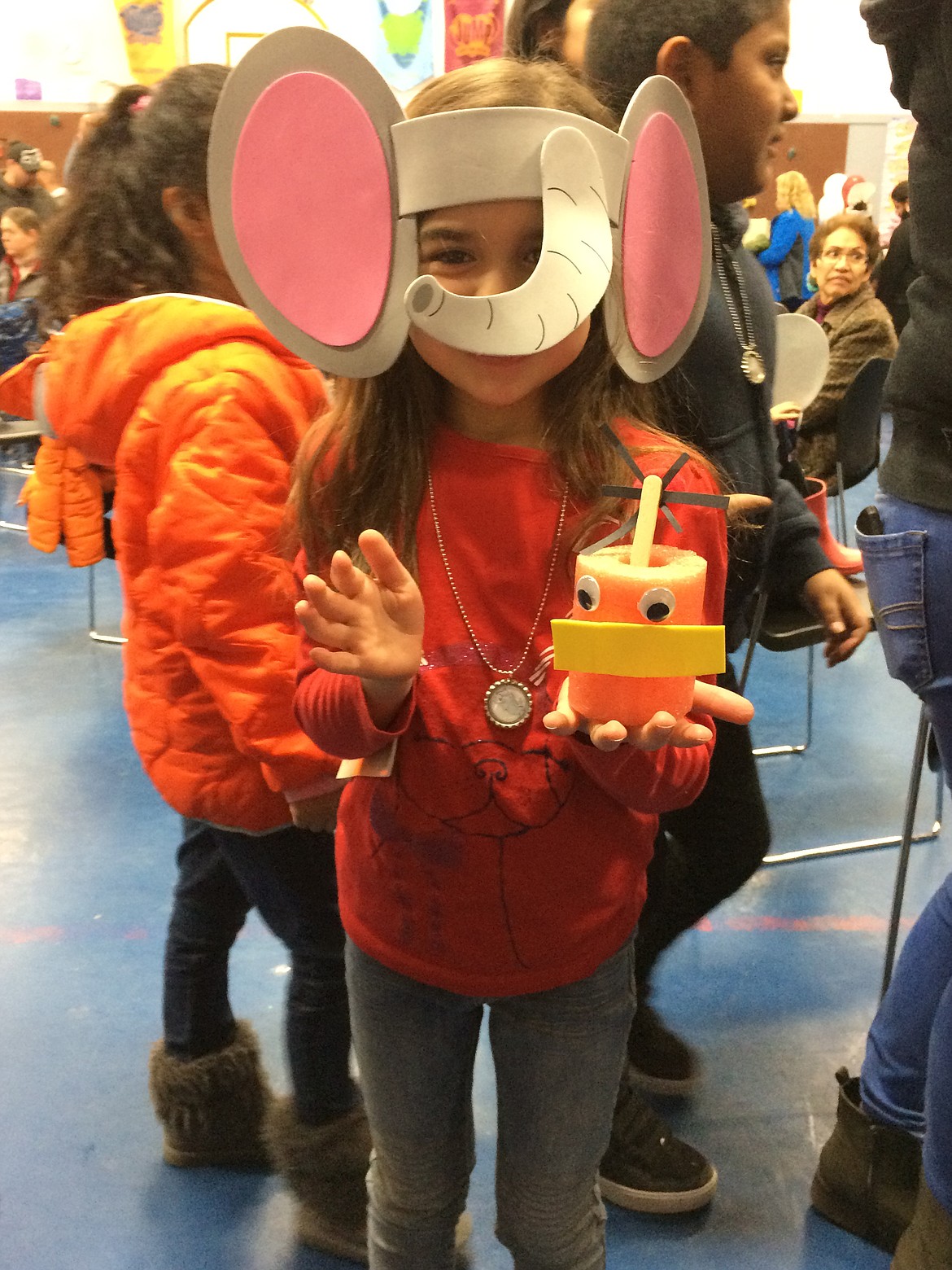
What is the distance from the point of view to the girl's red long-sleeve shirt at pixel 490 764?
88 centimetres

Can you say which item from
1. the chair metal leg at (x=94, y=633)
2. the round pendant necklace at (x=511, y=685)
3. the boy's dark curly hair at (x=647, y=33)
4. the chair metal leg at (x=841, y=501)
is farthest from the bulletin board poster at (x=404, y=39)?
the round pendant necklace at (x=511, y=685)

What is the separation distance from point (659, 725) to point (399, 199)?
1.32ft

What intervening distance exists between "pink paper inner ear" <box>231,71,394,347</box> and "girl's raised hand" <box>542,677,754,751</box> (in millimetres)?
309

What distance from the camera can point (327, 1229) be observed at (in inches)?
55.2

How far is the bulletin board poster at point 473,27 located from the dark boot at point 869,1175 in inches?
308

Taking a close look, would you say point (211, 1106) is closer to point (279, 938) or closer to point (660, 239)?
point (279, 938)

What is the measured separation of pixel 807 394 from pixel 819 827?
3.76ft

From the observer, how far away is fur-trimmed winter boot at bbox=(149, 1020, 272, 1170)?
1.51 m

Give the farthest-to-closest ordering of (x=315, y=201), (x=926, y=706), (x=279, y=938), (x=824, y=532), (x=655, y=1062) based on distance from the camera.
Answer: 1. (x=824, y=532)
2. (x=655, y=1062)
3. (x=279, y=938)
4. (x=926, y=706)
5. (x=315, y=201)

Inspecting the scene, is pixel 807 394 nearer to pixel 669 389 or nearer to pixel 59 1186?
pixel 669 389

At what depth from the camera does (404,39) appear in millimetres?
8031

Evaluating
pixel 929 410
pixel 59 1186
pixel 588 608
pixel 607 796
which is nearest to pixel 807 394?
pixel 929 410

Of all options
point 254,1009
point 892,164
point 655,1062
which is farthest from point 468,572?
point 892,164

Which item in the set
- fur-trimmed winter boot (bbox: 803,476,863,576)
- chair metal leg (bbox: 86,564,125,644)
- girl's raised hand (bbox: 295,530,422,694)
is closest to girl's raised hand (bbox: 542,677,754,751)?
girl's raised hand (bbox: 295,530,422,694)
